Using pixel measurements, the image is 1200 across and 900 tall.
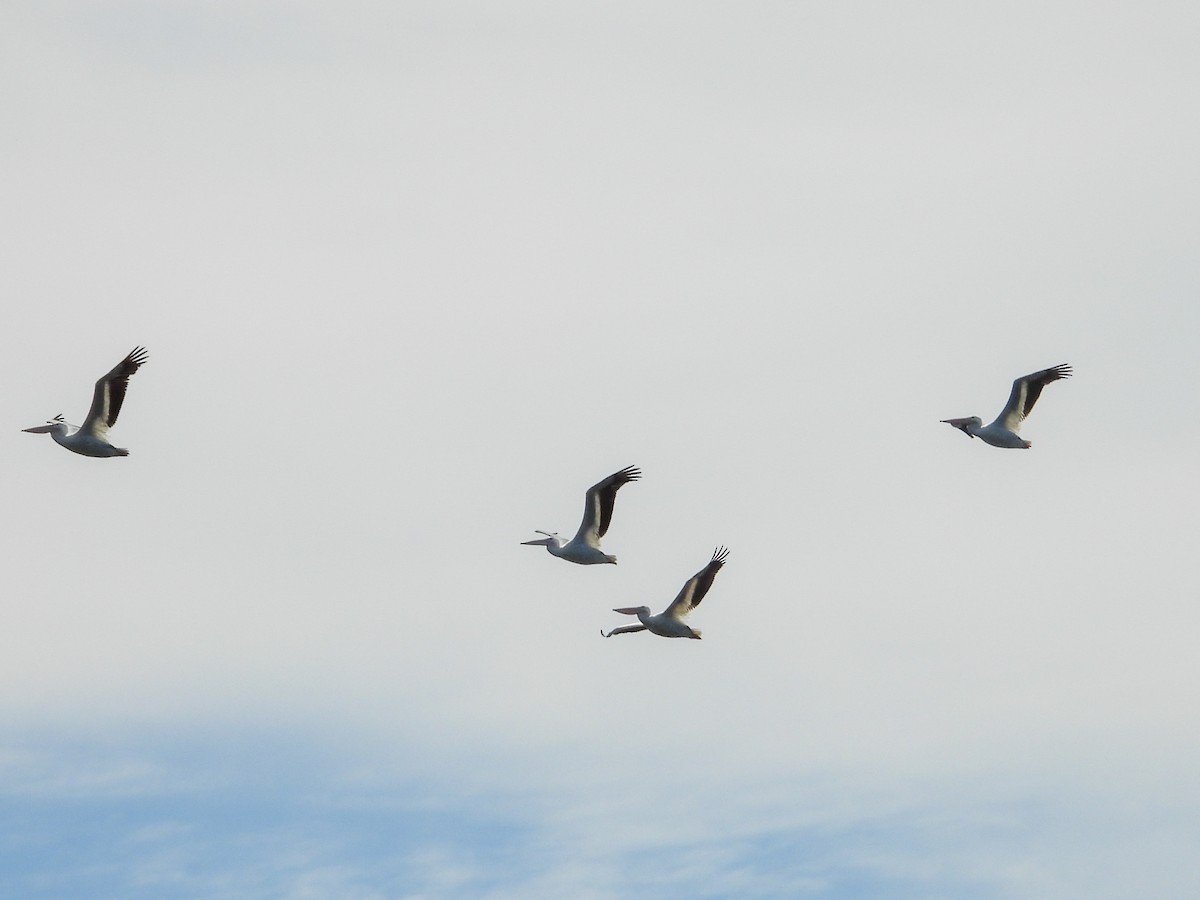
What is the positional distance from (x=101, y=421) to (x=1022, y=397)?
1667 cm

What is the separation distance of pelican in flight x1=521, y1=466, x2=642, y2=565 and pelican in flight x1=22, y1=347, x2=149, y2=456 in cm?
769

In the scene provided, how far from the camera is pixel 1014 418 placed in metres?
32.3

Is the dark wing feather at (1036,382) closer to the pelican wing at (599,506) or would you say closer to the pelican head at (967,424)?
the pelican head at (967,424)

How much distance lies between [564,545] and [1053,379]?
955 cm

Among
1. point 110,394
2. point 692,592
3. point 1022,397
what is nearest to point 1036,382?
point 1022,397

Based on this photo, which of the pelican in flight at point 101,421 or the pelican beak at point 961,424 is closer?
the pelican in flight at point 101,421

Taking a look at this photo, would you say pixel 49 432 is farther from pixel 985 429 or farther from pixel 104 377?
pixel 985 429

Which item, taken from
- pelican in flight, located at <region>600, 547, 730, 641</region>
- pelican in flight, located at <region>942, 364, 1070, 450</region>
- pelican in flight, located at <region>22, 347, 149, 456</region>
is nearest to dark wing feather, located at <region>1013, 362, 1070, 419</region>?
pelican in flight, located at <region>942, 364, 1070, 450</region>

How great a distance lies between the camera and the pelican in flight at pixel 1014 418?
3181 centimetres

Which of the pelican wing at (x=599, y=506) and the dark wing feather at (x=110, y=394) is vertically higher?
the dark wing feather at (x=110, y=394)

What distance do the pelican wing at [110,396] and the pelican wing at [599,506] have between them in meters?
7.74

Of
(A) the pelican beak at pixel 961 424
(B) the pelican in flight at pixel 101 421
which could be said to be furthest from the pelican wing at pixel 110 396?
(A) the pelican beak at pixel 961 424

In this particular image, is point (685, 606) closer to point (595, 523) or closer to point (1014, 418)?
point (595, 523)

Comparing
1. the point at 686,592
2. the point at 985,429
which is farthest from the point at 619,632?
the point at 985,429
